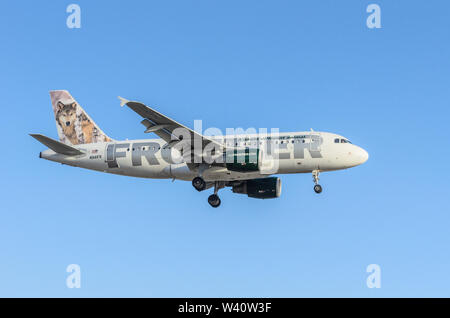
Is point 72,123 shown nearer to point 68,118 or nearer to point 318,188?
point 68,118

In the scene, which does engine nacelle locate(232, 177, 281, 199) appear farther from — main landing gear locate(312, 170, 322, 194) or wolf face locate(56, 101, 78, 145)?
wolf face locate(56, 101, 78, 145)

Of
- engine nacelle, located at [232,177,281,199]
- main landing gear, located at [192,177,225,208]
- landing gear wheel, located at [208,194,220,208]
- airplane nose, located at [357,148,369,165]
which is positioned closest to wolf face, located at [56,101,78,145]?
main landing gear, located at [192,177,225,208]

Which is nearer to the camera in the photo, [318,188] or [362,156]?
[318,188]

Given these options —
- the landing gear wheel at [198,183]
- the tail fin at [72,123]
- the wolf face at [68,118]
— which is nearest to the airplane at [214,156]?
the landing gear wheel at [198,183]

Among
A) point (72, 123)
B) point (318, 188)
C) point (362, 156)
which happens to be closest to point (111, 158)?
point (72, 123)

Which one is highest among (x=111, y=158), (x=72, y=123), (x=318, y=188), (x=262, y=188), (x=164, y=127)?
(x=72, y=123)

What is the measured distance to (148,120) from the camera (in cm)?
4419

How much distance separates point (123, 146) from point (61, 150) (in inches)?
185

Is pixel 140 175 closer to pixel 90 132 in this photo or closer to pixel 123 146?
pixel 123 146

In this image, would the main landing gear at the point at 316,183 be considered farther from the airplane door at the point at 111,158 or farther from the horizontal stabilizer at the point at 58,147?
the horizontal stabilizer at the point at 58,147

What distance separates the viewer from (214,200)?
5094 cm

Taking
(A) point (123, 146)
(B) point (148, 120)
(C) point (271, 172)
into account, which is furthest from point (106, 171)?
(C) point (271, 172)

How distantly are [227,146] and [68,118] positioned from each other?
50.0 feet

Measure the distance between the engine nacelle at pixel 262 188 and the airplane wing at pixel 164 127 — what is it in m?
6.82
